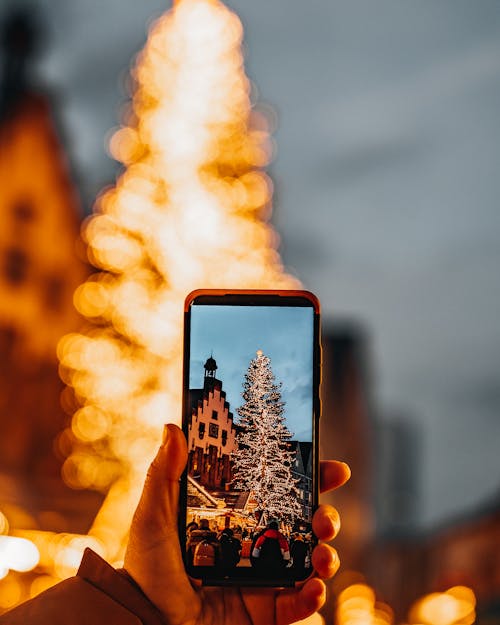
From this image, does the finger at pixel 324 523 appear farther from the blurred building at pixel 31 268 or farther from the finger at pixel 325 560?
the blurred building at pixel 31 268

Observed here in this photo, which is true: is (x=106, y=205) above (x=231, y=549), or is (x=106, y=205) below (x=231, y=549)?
above

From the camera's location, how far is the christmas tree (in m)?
2.58

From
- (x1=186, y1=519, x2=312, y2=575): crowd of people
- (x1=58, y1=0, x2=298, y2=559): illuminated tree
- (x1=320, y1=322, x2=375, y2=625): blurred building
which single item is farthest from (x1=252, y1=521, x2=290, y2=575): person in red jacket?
(x1=320, y1=322, x2=375, y2=625): blurred building

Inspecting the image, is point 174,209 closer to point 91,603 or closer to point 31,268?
point 91,603

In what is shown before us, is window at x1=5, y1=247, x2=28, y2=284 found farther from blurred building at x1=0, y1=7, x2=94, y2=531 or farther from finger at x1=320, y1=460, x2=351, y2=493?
finger at x1=320, y1=460, x2=351, y2=493

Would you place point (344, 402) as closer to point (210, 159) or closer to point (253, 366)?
point (210, 159)

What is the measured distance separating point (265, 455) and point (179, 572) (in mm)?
386

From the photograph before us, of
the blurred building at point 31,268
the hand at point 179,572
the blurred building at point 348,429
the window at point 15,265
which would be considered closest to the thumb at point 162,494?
the hand at point 179,572

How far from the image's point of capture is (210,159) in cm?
832

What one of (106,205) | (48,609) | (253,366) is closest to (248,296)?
(253,366)

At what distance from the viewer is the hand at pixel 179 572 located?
247 cm

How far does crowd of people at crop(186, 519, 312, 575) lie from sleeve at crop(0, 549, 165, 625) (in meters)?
0.21

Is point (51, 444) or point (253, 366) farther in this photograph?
point (51, 444)

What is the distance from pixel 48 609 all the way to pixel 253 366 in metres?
0.83
